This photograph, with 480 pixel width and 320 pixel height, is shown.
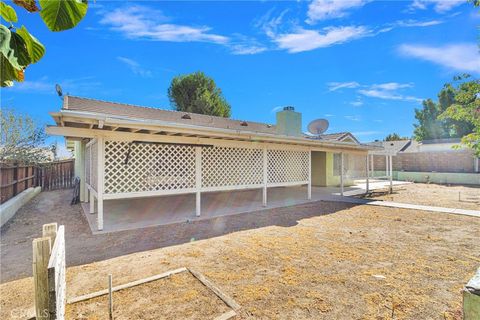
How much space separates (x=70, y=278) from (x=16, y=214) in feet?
20.8

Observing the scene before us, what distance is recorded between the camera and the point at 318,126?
1262cm

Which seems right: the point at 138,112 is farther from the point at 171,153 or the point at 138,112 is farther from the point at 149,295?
the point at 149,295

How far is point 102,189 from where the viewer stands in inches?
232

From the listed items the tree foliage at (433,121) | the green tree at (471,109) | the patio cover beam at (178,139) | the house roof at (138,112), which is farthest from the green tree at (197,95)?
the tree foliage at (433,121)

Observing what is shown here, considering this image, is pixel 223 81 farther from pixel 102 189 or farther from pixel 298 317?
pixel 298 317

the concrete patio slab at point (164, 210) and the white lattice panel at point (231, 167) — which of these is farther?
the white lattice panel at point (231, 167)

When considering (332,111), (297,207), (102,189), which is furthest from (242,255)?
(332,111)

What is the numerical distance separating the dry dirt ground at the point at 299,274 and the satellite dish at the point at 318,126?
7.08 m

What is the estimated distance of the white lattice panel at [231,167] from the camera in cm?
805

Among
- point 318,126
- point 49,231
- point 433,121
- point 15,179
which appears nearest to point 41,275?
point 49,231

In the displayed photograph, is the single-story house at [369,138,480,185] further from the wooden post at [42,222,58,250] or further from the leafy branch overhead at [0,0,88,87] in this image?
the leafy branch overhead at [0,0,88,87]

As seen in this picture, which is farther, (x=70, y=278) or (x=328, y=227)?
(x=328, y=227)

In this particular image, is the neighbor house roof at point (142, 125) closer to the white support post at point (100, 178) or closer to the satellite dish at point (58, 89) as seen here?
the satellite dish at point (58, 89)

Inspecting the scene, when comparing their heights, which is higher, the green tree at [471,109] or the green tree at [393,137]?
the green tree at [393,137]
